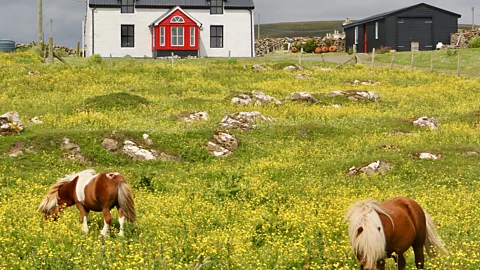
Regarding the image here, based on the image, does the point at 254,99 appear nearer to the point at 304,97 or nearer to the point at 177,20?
the point at 304,97

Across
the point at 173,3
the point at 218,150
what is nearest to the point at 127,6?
the point at 173,3

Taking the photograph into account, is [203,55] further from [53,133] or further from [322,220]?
[322,220]

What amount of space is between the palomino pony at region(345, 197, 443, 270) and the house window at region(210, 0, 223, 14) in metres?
64.7

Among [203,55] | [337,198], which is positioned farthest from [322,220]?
[203,55]

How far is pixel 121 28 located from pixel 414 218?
6467 cm

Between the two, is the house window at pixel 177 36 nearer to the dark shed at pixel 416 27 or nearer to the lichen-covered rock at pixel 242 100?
the dark shed at pixel 416 27

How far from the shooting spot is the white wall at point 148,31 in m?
71.1

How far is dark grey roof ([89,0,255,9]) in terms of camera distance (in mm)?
70438

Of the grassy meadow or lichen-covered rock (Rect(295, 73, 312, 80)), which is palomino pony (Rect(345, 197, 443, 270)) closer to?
the grassy meadow

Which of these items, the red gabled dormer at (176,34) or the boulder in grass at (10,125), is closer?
the boulder in grass at (10,125)

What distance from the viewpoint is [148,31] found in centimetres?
7219

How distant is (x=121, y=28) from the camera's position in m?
71.4

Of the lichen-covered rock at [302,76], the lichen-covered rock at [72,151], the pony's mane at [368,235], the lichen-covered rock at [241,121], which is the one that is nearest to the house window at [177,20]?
the lichen-covered rock at [302,76]

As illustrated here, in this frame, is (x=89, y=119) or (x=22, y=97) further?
(x=22, y=97)
